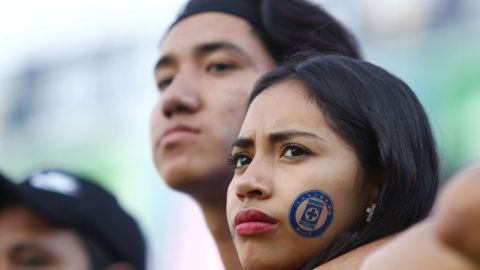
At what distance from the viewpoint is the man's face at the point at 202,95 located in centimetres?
298

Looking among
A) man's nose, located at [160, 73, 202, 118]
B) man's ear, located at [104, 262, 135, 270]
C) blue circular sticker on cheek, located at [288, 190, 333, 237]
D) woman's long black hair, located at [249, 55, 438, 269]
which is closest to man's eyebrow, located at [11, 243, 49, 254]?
man's ear, located at [104, 262, 135, 270]

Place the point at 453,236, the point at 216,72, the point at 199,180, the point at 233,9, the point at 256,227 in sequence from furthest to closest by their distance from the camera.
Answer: the point at 233,9 → the point at 216,72 → the point at 199,180 → the point at 256,227 → the point at 453,236

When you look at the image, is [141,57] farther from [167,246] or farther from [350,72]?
[350,72]

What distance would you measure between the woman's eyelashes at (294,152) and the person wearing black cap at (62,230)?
45.9 inches

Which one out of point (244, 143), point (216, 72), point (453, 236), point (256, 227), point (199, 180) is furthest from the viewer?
point (216, 72)

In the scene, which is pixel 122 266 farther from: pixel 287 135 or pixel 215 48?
pixel 287 135

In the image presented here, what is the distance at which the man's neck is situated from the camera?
117 inches

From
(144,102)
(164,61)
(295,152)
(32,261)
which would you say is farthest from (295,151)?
(144,102)

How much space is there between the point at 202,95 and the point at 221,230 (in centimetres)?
35

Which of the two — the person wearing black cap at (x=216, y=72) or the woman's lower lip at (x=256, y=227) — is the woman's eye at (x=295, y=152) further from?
the person wearing black cap at (x=216, y=72)

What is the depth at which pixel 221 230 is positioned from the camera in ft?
9.88

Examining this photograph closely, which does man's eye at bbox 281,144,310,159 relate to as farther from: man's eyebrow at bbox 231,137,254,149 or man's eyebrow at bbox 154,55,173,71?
man's eyebrow at bbox 154,55,173,71

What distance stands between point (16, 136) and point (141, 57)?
173 centimetres

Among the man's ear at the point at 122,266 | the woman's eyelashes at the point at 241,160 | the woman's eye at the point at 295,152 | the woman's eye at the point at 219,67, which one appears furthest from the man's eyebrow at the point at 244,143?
the man's ear at the point at 122,266
